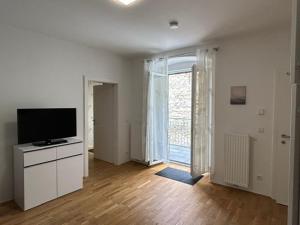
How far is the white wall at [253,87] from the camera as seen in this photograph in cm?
286

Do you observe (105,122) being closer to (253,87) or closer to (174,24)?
(174,24)

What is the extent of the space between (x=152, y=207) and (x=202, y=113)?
5.87 ft

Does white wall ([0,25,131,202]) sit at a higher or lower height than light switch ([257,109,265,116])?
higher

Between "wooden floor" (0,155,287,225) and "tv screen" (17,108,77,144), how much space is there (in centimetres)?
95

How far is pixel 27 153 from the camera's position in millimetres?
2555

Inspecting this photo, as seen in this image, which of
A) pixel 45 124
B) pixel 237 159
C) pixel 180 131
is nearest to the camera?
pixel 45 124

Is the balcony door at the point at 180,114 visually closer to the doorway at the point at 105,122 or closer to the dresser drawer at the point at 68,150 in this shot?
the doorway at the point at 105,122

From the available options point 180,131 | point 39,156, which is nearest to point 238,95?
point 180,131

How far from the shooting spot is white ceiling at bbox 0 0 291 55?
2.13 m

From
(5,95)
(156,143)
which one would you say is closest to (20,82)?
(5,95)

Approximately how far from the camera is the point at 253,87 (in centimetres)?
302

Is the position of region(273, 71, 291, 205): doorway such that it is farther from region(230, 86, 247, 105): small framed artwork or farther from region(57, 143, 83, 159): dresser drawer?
region(57, 143, 83, 159): dresser drawer

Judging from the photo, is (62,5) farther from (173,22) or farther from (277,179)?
(277,179)

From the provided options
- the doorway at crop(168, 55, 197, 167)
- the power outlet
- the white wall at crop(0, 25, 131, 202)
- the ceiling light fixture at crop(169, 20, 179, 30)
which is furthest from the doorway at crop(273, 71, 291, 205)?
the white wall at crop(0, 25, 131, 202)
